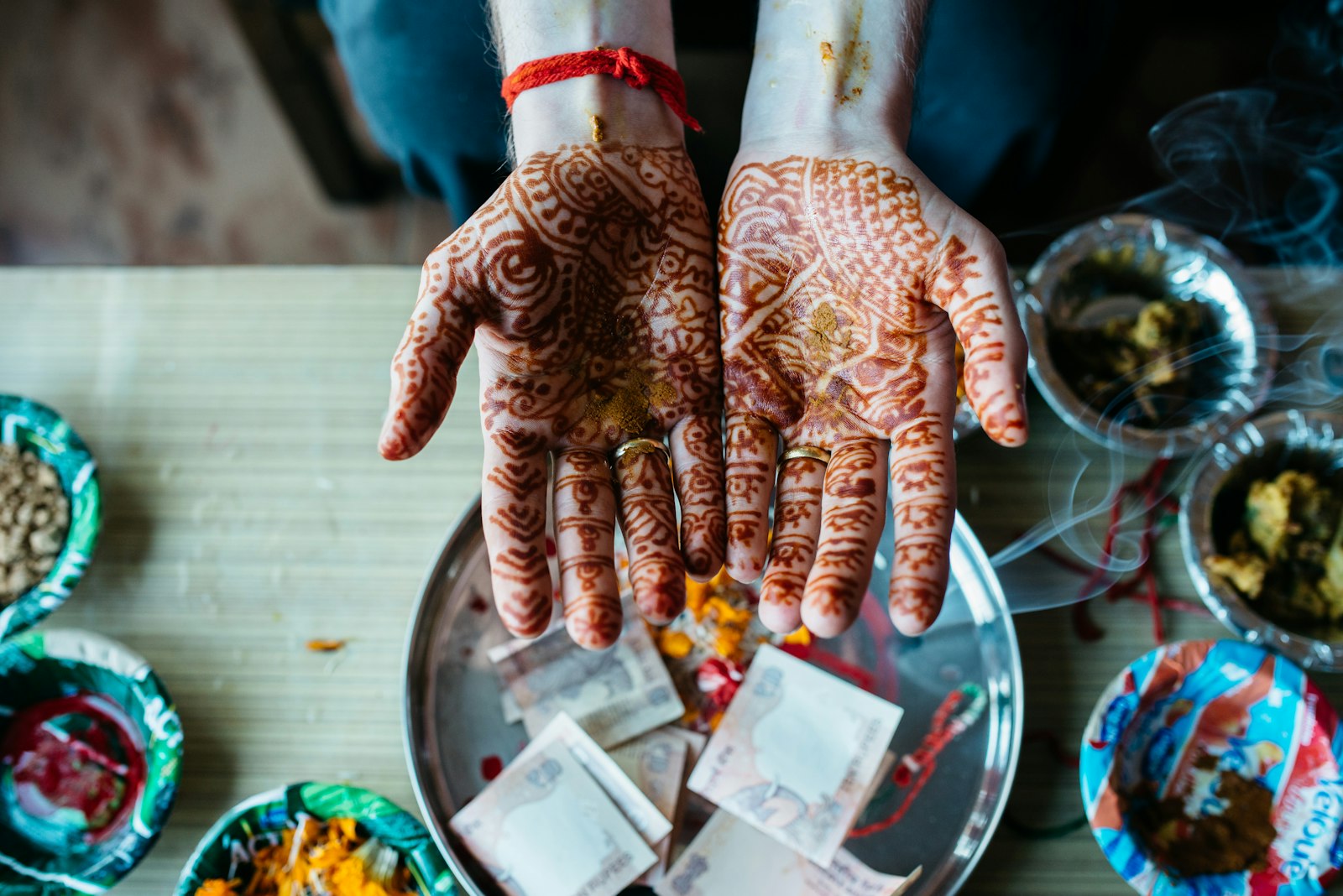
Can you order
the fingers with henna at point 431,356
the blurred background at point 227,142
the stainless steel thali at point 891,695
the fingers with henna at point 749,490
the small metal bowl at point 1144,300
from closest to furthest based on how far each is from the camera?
the fingers with henna at point 431,356, the fingers with henna at point 749,490, the stainless steel thali at point 891,695, the small metal bowl at point 1144,300, the blurred background at point 227,142

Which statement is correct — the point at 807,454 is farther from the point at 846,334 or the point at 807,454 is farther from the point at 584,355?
the point at 584,355

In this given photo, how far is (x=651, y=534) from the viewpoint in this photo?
763 mm

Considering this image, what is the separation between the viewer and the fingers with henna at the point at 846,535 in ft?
2.32

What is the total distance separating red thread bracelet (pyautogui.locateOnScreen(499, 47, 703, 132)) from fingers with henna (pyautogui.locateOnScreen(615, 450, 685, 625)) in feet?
1.37

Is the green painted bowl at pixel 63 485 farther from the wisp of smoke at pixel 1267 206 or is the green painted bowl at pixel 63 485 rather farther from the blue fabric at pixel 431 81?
the wisp of smoke at pixel 1267 206

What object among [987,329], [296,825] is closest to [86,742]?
[296,825]

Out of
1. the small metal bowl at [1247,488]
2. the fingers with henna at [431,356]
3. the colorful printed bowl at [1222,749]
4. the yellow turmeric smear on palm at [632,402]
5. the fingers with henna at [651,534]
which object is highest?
the fingers with henna at [431,356]

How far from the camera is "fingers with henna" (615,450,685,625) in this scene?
2.39ft

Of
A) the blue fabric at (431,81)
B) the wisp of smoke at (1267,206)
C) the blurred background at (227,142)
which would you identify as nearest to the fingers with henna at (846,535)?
the wisp of smoke at (1267,206)

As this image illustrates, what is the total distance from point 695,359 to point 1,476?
826 millimetres

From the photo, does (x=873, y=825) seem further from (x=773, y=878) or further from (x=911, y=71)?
(x=911, y=71)

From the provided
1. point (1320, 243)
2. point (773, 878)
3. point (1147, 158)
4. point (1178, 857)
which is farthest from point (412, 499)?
point (1147, 158)

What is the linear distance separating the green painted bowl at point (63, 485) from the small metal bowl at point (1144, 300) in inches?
44.2

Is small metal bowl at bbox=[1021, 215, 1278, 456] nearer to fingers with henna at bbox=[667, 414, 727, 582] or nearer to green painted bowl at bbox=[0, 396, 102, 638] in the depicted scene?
fingers with henna at bbox=[667, 414, 727, 582]
